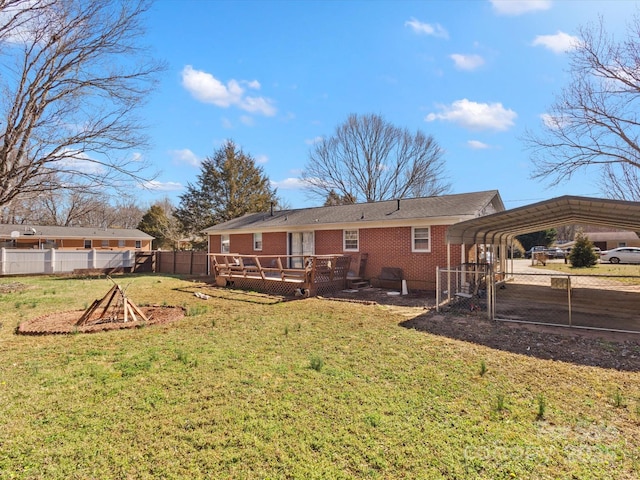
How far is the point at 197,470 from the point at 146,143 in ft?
37.3

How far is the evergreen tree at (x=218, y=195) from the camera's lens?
3419 centimetres

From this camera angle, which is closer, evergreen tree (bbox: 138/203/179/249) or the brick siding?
the brick siding

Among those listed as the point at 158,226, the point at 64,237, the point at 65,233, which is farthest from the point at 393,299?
the point at 158,226

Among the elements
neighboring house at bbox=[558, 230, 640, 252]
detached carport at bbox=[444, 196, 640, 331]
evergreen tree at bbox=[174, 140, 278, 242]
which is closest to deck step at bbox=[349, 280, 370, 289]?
detached carport at bbox=[444, 196, 640, 331]

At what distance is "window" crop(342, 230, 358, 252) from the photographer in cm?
1476

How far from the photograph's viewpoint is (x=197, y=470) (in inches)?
105

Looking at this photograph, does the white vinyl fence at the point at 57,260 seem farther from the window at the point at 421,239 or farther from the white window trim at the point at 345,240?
the window at the point at 421,239

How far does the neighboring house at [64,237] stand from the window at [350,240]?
2776 cm

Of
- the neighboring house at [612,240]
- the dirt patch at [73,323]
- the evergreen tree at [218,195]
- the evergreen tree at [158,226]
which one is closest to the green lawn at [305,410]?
the dirt patch at [73,323]

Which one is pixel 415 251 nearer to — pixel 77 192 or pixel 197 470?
pixel 197 470

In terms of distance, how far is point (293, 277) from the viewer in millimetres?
12797

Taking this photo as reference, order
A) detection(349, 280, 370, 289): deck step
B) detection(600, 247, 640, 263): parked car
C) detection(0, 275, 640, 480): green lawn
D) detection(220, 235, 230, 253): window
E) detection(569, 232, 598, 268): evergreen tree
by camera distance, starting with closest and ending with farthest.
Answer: detection(0, 275, 640, 480): green lawn
detection(349, 280, 370, 289): deck step
detection(220, 235, 230, 253): window
detection(569, 232, 598, 268): evergreen tree
detection(600, 247, 640, 263): parked car

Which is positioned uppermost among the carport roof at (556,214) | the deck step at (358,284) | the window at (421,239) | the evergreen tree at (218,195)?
the evergreen tree at (218,195)

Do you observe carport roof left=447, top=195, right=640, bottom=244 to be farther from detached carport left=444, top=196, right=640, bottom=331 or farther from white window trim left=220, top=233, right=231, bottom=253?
white window trim left=220, top=233, right=231, bottom=253
